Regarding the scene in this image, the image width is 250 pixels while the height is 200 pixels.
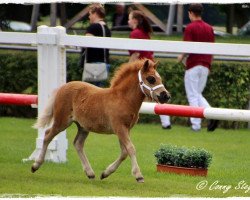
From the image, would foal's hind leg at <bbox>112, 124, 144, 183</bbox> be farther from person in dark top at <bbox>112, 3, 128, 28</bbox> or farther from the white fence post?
person in dark top at <bbox>112, 3, 128, 28</bbox>

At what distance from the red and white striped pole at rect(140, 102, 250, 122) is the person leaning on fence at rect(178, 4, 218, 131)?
13.1 feet

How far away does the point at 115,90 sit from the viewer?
1066cm

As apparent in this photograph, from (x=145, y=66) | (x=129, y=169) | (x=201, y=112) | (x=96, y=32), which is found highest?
(x=145, y=66)

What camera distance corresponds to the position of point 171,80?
1723cm

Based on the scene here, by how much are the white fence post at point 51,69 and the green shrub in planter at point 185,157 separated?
144cm

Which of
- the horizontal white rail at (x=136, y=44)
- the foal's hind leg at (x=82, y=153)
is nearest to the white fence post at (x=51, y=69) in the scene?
the horizontal white rail at (x=136, y=44)

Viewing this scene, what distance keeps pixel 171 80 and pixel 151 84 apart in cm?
697

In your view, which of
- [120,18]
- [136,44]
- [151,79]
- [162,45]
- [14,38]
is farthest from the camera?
[120,18]

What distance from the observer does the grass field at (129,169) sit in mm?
10086

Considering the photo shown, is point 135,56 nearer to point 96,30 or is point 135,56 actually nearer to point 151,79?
point 96,30

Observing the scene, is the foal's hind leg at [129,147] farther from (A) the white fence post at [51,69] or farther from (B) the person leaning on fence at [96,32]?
(B) the person leaning on fence at [96,32]

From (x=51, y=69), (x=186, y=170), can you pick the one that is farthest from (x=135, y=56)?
(x=186, y=170)

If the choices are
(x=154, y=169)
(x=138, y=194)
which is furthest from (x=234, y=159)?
(x=138, y=194)

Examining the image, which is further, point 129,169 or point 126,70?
point 129,169
